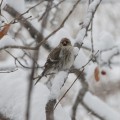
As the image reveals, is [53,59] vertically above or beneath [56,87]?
above

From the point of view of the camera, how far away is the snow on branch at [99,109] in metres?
3.98

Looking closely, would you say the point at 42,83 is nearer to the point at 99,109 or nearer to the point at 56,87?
the point at 56,87

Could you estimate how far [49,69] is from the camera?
287 cm

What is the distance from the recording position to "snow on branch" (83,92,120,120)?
398 centimetres

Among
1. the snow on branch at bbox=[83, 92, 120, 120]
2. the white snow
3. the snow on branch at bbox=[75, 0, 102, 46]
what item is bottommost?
the white snow

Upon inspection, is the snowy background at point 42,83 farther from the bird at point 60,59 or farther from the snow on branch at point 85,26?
the snow on branch at point 85,26

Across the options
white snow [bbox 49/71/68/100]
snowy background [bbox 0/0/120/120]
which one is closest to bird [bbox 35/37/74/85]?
snowy background [bbox 0/0/120/120]

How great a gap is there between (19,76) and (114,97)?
22.7ft

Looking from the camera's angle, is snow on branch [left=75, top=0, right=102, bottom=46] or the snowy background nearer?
the snowy background

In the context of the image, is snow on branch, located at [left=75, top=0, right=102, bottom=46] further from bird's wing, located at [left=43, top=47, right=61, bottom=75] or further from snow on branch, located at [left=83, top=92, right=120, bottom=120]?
snow on branch, located at [left=83, top=92, right=120, bottom=120]

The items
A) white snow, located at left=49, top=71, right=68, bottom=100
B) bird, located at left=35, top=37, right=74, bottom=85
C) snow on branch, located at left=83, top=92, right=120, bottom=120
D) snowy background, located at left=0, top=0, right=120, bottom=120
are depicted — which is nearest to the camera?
white snow, located at left=49, top=71, right=68, bottom=100

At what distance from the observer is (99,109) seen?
407cm

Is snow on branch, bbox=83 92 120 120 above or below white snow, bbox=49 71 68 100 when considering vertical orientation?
above

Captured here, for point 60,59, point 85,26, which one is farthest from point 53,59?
point 85,26
